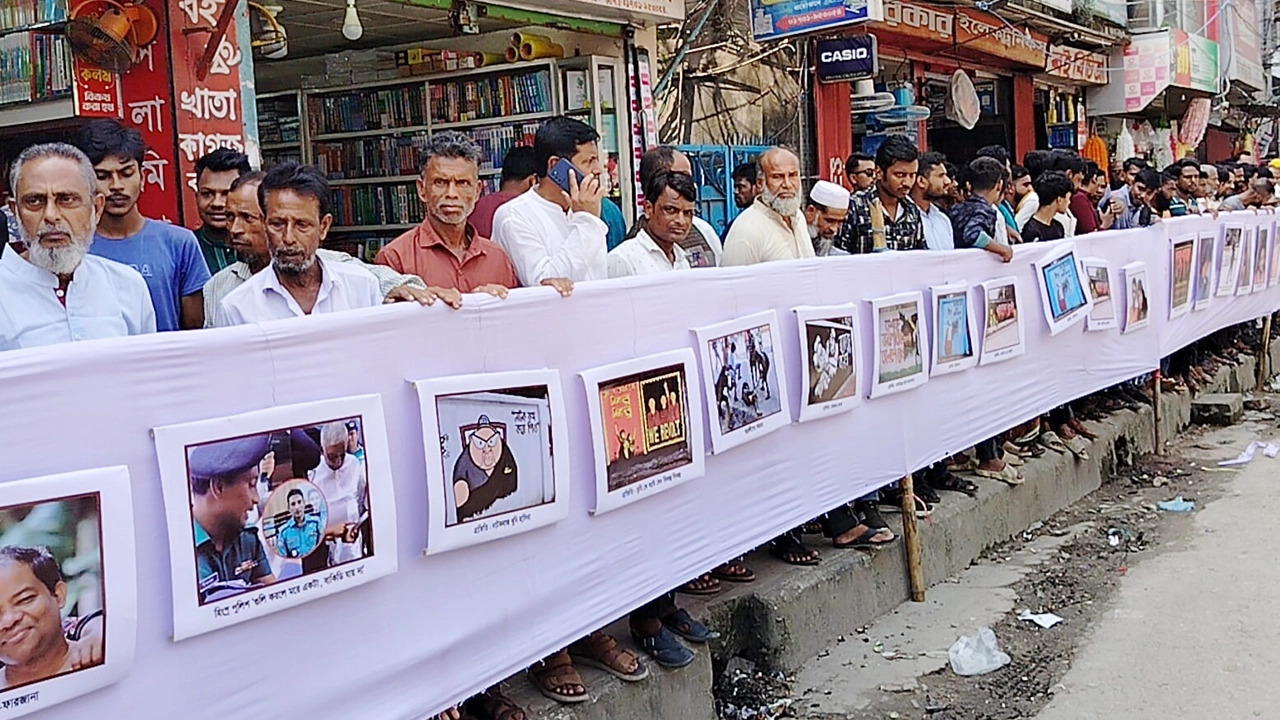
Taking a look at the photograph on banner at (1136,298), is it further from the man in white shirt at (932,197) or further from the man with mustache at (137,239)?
the man with mustache at (137,239)

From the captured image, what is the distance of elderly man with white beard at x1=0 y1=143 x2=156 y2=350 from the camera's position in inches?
120

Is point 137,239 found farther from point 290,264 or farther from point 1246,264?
point 1246,264

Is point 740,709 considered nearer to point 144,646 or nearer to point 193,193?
point 144,646

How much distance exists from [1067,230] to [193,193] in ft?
17.7

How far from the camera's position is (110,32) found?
5.74 m

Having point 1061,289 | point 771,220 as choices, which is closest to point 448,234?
point 771,220

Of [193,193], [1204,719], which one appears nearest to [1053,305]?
[1204,719]

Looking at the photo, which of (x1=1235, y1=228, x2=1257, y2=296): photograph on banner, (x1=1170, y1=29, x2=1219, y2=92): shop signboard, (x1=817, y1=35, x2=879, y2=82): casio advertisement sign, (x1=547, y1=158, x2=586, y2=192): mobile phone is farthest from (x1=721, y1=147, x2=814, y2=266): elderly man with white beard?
(x1=1170, y1=29, x2=1219, y2=92): shop signboard

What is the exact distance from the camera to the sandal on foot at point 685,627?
4.47 m

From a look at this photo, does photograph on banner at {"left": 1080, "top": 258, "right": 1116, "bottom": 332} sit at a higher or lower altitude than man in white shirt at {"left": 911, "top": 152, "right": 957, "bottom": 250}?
lower

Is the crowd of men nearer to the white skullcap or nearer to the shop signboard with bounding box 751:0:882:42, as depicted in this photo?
the white skullcap

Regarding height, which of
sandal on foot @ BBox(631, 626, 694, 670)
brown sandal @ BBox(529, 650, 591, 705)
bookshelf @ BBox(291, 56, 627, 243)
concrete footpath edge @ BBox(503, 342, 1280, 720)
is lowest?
concrete footpath edge @ BBox(503, 342, 1280, 720)

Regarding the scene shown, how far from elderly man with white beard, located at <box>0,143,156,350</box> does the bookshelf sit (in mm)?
5960

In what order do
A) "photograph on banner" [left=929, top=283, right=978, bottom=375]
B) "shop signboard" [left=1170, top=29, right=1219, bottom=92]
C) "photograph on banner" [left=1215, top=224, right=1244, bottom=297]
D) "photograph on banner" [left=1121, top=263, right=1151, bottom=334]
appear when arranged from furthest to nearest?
"shop signboard" [left=1170, top=29, right=1219, bottom=92] → "photograph on banner" [left=1215, top=224, right=1244, bottom=297] → "photograph on banner" [left=1121, top=263, right=1151, bottom=334] → "photograph on banner" [left=929, top=283, right=978, bottom=375]
